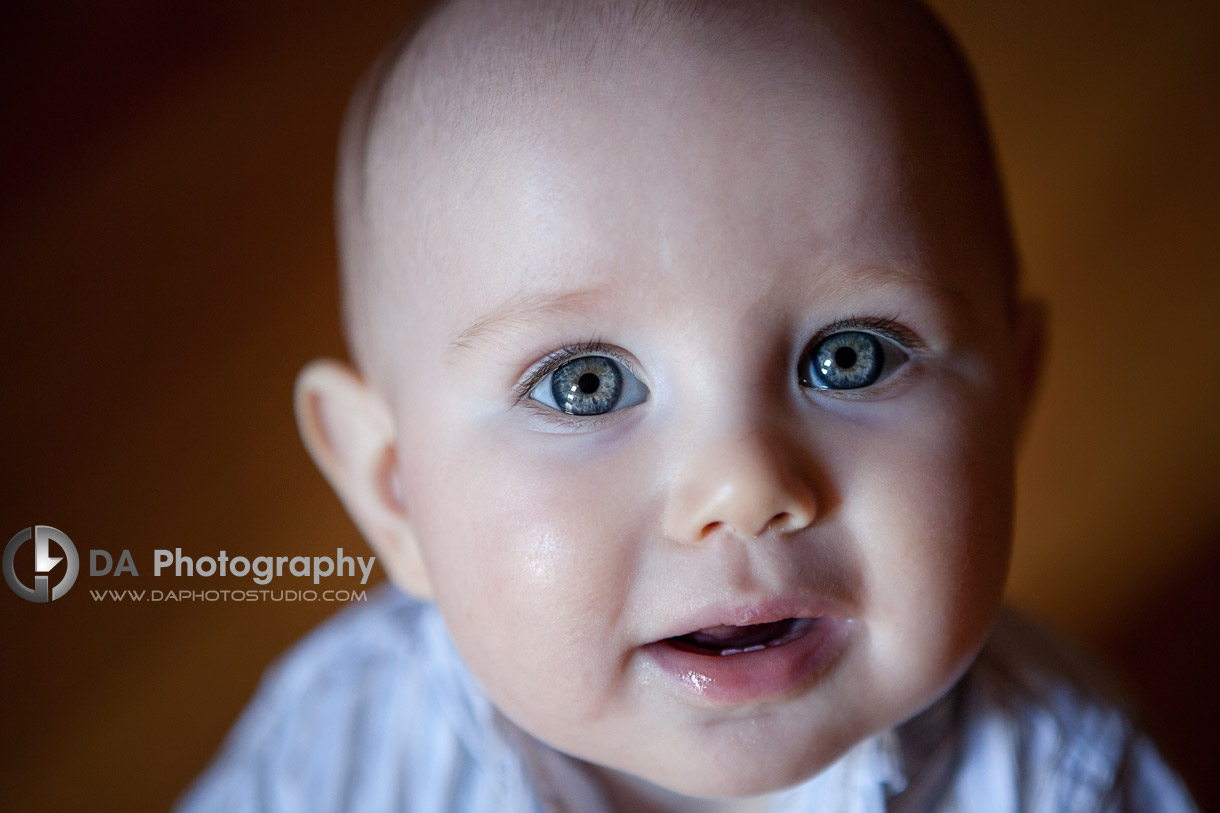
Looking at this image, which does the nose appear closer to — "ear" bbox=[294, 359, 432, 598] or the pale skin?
the pale skin

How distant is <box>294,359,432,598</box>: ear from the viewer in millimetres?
634

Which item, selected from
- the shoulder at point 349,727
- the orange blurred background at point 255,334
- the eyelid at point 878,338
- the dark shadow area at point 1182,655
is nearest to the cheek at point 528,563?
the eyelid at point 878,338

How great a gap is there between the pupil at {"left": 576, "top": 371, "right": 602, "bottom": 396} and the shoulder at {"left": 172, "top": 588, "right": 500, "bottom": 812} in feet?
0.99

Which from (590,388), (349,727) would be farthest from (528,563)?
(349,727)

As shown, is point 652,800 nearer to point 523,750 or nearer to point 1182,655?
point 523,750

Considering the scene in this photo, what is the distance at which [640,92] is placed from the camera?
484 mm

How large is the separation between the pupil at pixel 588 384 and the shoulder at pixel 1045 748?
33 cm

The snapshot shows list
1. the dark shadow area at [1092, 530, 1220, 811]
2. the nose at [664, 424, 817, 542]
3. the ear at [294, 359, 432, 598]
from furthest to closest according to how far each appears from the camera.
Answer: the dark shadow area at [1092, 530, 1220, 811], the ear at [294, 359, 432, 598], the nose at [664, 424, 817, 542]

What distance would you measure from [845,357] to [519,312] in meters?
0.15

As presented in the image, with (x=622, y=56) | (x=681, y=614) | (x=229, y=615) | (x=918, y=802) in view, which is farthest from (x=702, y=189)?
(x=229, y=615)

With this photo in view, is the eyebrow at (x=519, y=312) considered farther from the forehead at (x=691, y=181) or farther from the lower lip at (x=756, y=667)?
the lower lip at (x=756, y=667)

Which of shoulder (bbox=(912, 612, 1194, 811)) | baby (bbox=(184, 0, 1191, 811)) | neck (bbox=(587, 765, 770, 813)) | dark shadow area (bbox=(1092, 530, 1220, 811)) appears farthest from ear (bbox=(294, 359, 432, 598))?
dark shadow area (bbox=(1092, 530, 1220, 811))

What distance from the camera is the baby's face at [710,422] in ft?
1.55

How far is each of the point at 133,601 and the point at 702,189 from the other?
2.40ft
